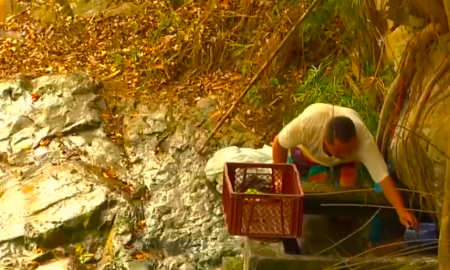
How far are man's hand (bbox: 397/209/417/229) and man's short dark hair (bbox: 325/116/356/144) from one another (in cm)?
43

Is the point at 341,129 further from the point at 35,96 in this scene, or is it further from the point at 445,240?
the point at 35,96

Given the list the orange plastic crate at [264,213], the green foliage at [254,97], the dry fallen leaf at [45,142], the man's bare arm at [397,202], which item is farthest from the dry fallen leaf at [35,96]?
the man's bare arm at [397,202]

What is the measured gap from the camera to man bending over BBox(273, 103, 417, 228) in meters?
3.37

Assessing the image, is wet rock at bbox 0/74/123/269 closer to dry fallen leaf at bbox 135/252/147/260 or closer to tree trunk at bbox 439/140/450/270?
dry fallen leaf at bbox 135/252/147/260

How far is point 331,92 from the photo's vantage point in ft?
15.9

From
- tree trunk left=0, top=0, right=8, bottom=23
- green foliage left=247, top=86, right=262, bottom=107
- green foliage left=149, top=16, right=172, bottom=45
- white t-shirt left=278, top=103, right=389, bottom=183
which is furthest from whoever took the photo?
tree trunk left=0, top=0, right=8, bottom=23

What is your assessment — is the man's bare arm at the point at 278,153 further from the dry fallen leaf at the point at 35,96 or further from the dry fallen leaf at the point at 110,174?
the dry fallen leaf at the point at 35,96

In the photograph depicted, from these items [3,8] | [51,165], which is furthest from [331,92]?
[3,8]

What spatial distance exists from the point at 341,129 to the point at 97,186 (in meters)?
1.88

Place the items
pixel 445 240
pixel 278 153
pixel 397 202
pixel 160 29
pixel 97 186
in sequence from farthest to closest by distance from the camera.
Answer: pixel 160 29 < pixel 97 186 < pixel 278 153 < pixel 397 202 < pixel 445 240

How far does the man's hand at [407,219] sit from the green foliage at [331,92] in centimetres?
107

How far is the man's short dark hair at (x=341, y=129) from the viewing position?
3330 mm

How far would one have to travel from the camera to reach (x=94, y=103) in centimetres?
550

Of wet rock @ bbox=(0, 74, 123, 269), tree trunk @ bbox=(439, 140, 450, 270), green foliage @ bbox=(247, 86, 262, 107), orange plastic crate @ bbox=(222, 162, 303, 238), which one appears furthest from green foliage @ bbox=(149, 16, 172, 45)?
tree trunk @ bbox=(439, 140, 450, 270)
